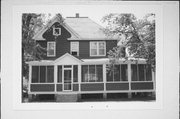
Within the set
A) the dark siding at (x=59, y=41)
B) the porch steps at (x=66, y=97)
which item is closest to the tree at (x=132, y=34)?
the dark siding at (x=59, y=41)

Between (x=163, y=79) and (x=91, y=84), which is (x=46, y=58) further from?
(x=163, y=79)

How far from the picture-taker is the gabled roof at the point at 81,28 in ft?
29.4

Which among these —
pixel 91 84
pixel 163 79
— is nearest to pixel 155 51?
pixel 163 79

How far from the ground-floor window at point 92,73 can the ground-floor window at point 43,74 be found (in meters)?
0.98

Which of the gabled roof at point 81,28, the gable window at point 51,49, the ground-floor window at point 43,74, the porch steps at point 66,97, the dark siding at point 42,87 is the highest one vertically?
the gabled roof at point 81,28

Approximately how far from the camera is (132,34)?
927 cm

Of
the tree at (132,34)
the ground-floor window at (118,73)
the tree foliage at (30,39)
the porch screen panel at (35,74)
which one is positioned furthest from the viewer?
the ground-floor window at (118,73)

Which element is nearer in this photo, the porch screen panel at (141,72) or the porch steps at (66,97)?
the porch steps at (66,97)

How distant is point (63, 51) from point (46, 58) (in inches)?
21.8

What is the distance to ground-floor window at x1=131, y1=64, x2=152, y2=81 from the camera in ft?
30.3

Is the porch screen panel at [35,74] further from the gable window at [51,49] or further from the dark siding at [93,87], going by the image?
the dark siding at [93,87]

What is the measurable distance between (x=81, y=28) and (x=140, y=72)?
2.26 metres

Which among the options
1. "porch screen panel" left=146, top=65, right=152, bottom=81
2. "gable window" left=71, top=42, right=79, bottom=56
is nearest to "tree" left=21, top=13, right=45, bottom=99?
"gable window" left=71, top=42, right=79, bottom=56

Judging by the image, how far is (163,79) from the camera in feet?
28.7
